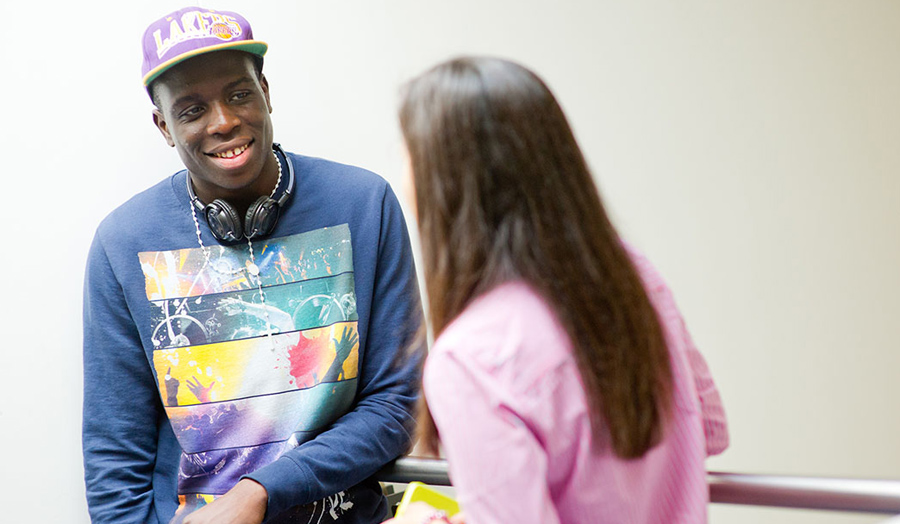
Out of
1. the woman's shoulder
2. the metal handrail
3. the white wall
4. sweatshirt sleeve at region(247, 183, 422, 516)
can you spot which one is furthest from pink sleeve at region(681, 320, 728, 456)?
sweatshirt sleeve at region(247, 183, 422, 516)

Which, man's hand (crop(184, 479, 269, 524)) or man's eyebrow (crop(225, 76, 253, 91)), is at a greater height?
man's eyebrow (crop(225, 76, 253, 91))

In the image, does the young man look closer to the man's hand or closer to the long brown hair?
the man's hand

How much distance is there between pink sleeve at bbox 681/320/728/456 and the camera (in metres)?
0.94

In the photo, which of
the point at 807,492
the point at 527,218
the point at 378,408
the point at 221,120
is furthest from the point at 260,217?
the point at 807,492

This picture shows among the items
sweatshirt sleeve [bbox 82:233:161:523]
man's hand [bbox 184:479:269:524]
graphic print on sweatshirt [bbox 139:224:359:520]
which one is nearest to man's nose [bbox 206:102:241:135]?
graphic print on sweatshirt [bbox 139:224:359:520]

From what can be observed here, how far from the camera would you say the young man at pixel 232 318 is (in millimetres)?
1465

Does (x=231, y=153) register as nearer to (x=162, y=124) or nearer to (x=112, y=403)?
(x=162, y=124)

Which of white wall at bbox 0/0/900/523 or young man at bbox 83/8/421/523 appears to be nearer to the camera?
young man at bbox 83/8/421/523

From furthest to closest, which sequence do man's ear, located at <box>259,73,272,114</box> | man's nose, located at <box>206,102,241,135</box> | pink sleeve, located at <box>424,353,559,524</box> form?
man's ear, located at <box>259,73,272,114</box>, man's nose, located at <box>206,102,241,135</box>, pink sleeve, located at <box>424,353,559,524</box>

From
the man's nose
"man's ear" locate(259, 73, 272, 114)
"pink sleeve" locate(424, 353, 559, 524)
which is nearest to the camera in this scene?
"pink sleeve" locate(424, 353, 559, 524)

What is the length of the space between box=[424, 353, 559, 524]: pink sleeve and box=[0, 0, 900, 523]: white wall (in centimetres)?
59

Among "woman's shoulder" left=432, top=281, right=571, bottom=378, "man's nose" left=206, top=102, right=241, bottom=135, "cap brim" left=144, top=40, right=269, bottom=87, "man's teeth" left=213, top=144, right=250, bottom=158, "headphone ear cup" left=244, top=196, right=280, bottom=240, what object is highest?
"cap brim" left=144, top=40, right=269, bottom=87

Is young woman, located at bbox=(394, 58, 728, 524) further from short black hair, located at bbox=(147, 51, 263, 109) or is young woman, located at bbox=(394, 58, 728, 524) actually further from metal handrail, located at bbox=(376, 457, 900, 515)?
short black hair, located at bbox=(147, 51, 263, 109)

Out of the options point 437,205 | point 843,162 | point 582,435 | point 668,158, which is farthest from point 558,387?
point 843,162
